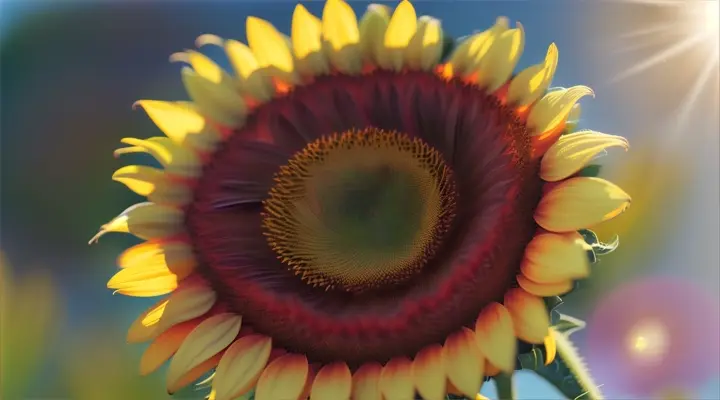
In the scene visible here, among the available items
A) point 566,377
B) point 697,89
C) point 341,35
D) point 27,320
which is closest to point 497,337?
point 566,377

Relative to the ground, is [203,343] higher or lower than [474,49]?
lower

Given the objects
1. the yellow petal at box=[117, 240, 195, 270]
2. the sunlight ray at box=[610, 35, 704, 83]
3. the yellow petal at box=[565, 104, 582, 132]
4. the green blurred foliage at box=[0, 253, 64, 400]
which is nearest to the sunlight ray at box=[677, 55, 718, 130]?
the sunlight ray at box=[610, 35, 704, 83]

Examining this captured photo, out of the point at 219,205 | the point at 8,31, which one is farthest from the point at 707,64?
the point at 8,31

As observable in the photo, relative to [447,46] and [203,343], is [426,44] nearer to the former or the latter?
[447,46]

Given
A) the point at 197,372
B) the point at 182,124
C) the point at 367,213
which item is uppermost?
the point at 182,124

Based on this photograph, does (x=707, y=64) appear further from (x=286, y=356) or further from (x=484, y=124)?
(x=286, y=356)
